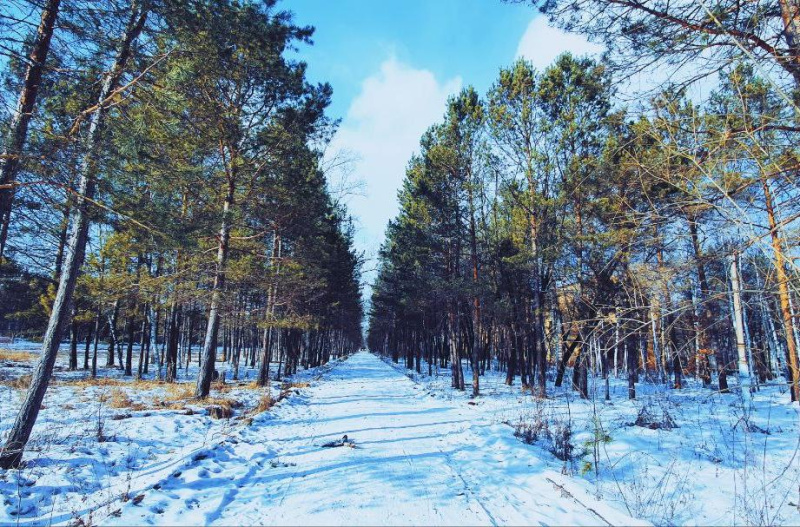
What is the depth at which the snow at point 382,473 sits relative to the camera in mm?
3881

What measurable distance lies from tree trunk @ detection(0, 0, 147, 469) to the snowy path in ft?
7.62

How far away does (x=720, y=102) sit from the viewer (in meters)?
4.02

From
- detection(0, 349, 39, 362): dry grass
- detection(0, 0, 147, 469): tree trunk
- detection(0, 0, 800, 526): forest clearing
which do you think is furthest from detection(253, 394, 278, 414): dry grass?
detection(0, 349, 39, 362): dry grass

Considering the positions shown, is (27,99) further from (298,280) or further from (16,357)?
(16,357)

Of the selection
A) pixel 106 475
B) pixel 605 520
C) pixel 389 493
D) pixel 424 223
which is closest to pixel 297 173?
pixel 424 223

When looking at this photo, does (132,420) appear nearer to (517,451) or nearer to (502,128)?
(517,451)

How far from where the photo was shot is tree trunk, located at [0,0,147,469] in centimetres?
512

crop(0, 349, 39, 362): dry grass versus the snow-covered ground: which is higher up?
crop(0, 349, 39, 362): dry grass

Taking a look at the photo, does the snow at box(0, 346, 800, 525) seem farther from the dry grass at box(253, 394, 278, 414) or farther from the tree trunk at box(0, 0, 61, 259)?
the tree trunk at box(0, 0, 61, 259)

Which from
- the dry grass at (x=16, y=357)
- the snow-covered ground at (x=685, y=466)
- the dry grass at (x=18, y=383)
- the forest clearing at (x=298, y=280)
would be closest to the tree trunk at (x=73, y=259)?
the forest clearing at (x=298, y=280)

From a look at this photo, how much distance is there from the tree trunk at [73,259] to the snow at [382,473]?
367 mm

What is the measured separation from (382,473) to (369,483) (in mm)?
439

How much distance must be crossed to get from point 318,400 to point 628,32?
1202 cm

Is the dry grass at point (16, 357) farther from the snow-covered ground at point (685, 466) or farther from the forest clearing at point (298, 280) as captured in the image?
the snow-covered ground at point (685, 466)
